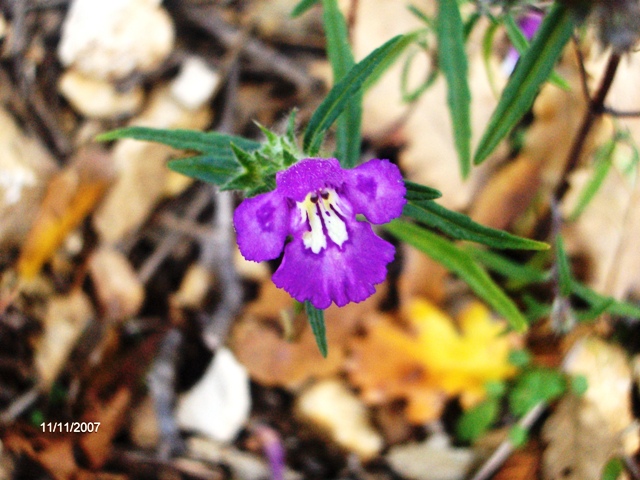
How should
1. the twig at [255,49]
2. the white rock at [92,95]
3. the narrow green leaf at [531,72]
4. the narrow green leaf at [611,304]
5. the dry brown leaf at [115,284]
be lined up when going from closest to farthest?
the narrow green leaf at [531,72] < the narrow green leaf at [611,304] < the dry brown leaf at [115,284] < the white rock at [92,95] < the twig at [255,49]

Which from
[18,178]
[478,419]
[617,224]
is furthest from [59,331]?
[617,224]

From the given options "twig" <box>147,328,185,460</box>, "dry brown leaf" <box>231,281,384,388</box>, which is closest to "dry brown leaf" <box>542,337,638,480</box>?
"dry brown leaf" <box>231,281,384,388</box>

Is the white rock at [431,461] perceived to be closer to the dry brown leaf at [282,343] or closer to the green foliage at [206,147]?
the dry brown leaf at [282,343]

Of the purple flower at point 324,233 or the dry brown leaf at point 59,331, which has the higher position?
the purple flower at point 324,233

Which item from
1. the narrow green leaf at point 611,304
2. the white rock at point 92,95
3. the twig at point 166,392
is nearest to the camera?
the narrow green leaf at point 611,304

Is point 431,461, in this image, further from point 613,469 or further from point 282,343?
point 282,343

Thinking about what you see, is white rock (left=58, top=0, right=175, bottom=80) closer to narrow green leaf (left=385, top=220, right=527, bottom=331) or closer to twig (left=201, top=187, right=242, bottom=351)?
twig (left=201, top=187, right=242, bottom=351)

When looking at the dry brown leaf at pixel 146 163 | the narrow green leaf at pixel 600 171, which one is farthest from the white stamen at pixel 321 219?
the dry brown leaf at pixel 146 163

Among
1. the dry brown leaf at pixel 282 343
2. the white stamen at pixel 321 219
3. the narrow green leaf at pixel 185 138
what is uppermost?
the narrow green leaf at pixel 185 138

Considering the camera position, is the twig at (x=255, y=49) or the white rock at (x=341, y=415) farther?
the twig at (x=255, y=49)
